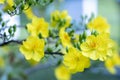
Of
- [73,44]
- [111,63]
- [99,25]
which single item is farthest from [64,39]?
[111,63]

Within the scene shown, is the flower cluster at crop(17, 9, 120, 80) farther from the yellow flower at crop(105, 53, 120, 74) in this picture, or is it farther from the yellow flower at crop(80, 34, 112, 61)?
the yellow flower at crop(105, 53, 120, 74)

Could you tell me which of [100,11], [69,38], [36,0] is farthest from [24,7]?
Answer: [100,11]

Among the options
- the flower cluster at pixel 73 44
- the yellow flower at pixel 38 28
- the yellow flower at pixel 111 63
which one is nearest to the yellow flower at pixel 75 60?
the flower cluster at pixel 73 44

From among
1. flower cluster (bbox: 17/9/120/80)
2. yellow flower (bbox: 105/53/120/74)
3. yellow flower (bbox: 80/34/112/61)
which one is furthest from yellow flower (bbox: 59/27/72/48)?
yellow flower (bbox: 105/53/120/74)

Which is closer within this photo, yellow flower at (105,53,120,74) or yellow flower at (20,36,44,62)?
yellow flower at (20,36,44,62)

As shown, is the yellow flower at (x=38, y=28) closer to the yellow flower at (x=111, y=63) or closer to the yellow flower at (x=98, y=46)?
the yellow flower at (x=98, y=46)

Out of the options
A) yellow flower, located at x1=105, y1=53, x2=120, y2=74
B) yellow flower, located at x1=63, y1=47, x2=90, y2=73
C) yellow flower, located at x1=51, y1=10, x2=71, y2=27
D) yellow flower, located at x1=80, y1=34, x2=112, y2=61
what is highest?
yellow flower, located at x1=51, y1=10, x2=71, y2=27
